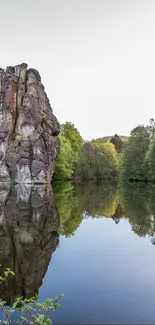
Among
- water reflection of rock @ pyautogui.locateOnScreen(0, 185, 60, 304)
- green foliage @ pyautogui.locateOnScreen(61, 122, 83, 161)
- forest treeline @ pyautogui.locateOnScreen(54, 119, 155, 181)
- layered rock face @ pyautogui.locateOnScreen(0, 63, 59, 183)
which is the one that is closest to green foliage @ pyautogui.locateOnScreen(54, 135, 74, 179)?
forest treeline @ pyautogui.locateOnScreen(54, 119, 155, 181)

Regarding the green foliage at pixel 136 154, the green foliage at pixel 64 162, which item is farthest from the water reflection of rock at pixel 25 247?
the green foliage at pixel 136 154

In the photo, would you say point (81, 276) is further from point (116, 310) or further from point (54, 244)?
point (54, 244)

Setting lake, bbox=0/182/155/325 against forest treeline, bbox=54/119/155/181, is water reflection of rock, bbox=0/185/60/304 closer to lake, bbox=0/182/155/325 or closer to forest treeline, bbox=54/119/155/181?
lake, bbox=0/182/155/325

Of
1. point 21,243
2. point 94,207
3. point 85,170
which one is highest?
point 85,170

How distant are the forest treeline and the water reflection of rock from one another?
48991 mm

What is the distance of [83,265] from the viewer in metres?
10.5

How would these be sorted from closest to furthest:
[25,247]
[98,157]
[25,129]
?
[25,247] → [25,129] → [98,157]

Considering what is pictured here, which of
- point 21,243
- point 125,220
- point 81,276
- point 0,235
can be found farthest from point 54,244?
point 125,220

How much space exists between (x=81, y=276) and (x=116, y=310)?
2.45 metres

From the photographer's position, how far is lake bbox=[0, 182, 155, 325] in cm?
702

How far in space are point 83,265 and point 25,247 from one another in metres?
2.32

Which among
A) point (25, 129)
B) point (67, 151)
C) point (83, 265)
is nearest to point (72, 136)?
point (67, 151)

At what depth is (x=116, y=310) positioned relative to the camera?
6941 millimetres

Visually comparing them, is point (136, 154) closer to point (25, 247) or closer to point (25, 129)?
point (25, 129)
